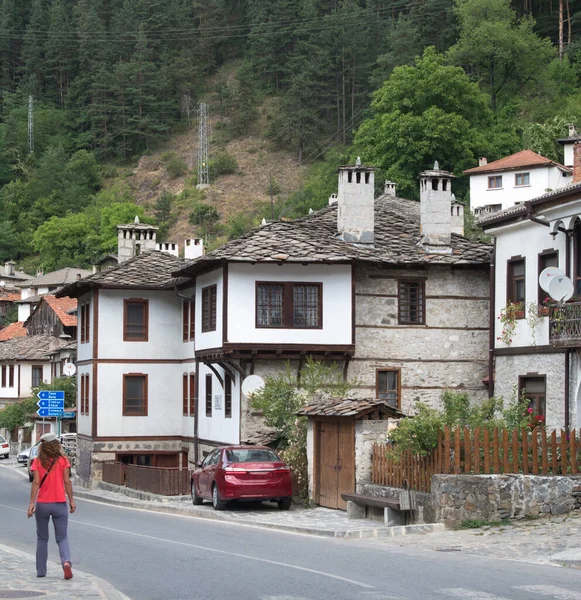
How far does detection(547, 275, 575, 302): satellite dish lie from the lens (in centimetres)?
2595

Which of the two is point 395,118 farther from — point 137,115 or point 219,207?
point 137,115

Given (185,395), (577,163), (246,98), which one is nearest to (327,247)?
(577,163)

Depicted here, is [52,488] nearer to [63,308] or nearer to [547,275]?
[547,275]

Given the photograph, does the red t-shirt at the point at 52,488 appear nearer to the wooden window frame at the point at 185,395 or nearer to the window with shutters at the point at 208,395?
the window with shutters at the point at 208,395

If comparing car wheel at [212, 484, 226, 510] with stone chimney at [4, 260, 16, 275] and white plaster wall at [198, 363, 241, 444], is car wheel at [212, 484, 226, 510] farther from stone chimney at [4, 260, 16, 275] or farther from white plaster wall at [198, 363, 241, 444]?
stone chimney at [4, 260, 16, 275]

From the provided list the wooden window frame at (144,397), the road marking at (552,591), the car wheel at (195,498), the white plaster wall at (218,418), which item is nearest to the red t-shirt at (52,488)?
the road marking at (552,591)

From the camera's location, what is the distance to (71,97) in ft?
518

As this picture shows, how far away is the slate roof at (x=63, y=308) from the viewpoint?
79.5 m

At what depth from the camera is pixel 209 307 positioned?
1396 inches

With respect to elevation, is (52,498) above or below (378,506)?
above

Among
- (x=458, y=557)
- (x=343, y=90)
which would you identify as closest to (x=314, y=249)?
(x=458, y=557)

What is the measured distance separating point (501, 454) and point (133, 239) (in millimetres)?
31595

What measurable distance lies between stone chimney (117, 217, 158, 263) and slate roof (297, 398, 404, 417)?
24693mm

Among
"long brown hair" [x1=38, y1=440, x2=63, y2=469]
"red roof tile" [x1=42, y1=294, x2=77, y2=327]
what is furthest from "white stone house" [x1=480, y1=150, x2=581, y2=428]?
"red roof tile" [x1=42, y1=294, x2=77, y2=327]
